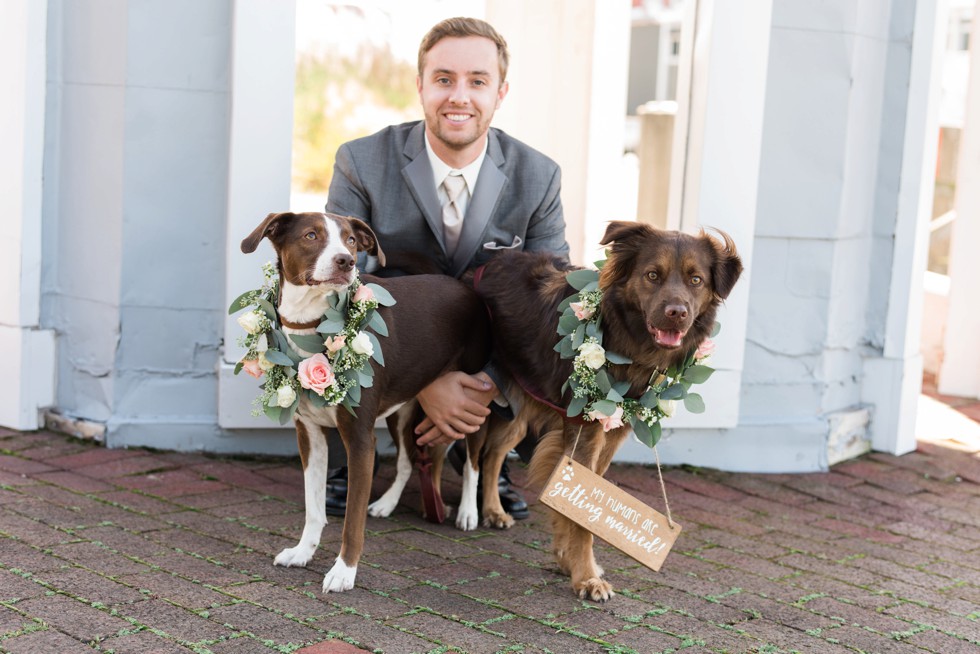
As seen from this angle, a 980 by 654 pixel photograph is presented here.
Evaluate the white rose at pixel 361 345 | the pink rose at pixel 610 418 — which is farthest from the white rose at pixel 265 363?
the pink rose at pixel 610 418

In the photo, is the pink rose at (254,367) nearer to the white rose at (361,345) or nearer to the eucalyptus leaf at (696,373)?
the white rose at (361,345)

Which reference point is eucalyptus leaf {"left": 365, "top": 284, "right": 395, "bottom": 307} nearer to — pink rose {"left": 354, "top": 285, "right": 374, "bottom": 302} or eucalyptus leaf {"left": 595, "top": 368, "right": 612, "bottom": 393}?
pink rose {"left": 354, "top": 285, "right": 374, "bottom": 302}

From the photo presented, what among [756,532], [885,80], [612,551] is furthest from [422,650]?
[885,80]

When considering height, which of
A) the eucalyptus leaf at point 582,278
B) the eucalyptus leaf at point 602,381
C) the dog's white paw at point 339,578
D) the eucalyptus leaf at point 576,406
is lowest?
the dog's white paw at point 339,578

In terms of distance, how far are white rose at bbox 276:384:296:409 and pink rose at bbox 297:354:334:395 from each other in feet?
0.18

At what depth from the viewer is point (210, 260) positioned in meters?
4.95

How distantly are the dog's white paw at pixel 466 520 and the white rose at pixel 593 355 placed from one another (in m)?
1.06

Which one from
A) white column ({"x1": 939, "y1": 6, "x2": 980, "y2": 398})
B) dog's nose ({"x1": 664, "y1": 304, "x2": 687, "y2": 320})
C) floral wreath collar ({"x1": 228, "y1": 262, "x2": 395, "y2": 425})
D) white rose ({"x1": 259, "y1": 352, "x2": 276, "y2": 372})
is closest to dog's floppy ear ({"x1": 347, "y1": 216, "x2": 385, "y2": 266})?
floral wreath collar ({"x1": 228, "y1": 262, "x2": 395, "y2": 425})

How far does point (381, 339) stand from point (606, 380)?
2.48 feet

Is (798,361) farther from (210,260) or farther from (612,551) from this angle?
(210,260)

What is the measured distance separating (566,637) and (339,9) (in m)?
5.00

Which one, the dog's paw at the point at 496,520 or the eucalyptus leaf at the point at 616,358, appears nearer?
the eucalyptus leaf at the point at 616,358

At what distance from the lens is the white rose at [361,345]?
133 inches

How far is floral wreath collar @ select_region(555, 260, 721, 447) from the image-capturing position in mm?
3506
